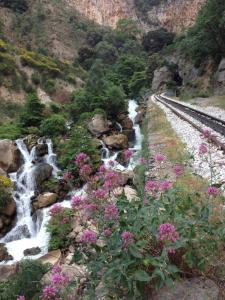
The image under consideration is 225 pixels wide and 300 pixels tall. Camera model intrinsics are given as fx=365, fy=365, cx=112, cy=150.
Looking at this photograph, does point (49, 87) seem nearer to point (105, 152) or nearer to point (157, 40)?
point (105, 152)

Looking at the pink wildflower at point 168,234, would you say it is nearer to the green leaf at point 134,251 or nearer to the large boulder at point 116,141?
the green leaf at point 134,251

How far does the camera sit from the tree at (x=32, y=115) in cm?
2967

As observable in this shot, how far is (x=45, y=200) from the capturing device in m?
17.8

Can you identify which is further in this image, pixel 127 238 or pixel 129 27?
pixel 129 27

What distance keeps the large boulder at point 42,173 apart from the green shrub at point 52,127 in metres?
5.01

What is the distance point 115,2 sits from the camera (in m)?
112

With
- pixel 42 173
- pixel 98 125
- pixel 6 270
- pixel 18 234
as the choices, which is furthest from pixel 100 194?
pixel 98 125

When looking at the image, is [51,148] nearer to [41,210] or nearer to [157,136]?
[41,210]

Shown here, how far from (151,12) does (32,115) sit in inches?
3538

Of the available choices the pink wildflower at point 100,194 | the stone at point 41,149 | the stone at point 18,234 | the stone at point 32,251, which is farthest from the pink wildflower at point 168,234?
the stone at point 41,149

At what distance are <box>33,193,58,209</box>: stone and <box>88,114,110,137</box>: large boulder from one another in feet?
32.3

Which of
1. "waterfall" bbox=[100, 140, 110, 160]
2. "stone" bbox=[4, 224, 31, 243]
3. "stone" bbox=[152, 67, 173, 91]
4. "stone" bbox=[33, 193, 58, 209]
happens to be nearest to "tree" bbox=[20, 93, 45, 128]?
"waterfall" bbox=[100, 140, 110, 160]

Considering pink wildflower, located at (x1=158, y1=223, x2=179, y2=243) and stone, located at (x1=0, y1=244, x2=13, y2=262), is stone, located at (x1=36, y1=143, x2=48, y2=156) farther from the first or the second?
pink wildflower, located at (x1=158, y1=223, x2=179, y2=243)

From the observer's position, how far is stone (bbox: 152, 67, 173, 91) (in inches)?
2328
